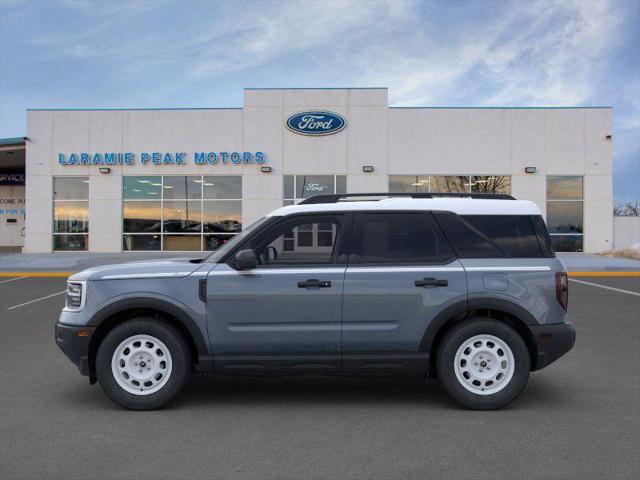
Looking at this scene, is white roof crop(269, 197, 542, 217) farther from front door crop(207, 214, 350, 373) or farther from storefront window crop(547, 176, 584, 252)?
storefront window crop(547, 176, 584, 252)

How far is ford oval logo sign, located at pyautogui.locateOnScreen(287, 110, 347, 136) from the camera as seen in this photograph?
23.3m

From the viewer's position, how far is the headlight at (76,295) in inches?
192

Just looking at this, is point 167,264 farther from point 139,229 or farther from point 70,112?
point 70,112

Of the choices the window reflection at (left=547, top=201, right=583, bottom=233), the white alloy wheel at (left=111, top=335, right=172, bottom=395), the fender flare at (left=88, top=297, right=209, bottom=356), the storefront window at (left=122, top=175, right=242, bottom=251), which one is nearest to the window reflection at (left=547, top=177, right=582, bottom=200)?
the window reflection at (left=547, top=201, right=583, bottom=233)

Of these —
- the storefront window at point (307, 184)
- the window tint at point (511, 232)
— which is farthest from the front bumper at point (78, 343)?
the storefront window at point (307, 184)

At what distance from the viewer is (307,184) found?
2353cm

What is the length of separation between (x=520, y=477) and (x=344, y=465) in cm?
109

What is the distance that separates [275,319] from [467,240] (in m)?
1.79

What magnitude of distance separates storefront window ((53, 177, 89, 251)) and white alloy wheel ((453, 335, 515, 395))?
2213 cm

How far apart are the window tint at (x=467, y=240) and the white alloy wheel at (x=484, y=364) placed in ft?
2.32

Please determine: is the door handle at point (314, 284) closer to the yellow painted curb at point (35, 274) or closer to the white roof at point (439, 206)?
the white roof at point (439, 206)

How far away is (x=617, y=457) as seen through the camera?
152 inches

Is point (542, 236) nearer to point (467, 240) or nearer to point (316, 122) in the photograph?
point (467, 240)

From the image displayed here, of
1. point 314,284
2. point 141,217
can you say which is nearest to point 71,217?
point 141,217
